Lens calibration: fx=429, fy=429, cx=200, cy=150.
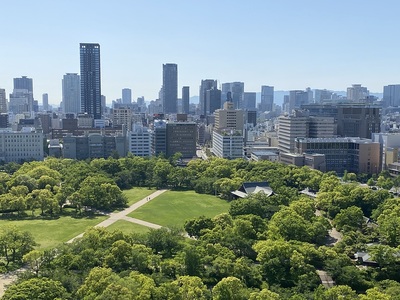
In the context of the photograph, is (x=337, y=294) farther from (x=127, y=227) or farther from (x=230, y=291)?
(x=127, y=227)

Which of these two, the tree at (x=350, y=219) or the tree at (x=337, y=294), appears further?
the tree at (x=350, y=219)

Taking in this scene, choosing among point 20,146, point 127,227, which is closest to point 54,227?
point 127,227

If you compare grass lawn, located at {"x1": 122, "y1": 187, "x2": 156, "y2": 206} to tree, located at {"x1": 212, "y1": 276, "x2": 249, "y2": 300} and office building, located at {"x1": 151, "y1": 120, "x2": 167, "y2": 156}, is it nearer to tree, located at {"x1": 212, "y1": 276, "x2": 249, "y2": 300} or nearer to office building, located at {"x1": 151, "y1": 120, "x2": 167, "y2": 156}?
office building, located at {"x1": 151, "y1": 120, "x2": 167, "y2": 156}

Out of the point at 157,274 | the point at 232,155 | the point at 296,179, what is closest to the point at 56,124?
the point at 232,155

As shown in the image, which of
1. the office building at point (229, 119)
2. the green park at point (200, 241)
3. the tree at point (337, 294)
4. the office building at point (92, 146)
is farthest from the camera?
the office building at point (229, 119)

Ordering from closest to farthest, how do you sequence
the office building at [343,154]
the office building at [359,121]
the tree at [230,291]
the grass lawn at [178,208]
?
the tree at [230,291] → the grass lawn at [178,208] → the office building at [343,154] → the office building at [359,121]

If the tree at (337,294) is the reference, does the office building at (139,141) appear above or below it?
above

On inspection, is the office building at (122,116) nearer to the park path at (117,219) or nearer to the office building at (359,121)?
the office building at (359,121)

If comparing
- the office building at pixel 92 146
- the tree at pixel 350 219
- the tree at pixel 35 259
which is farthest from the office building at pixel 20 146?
the tree at pixel 350 219
